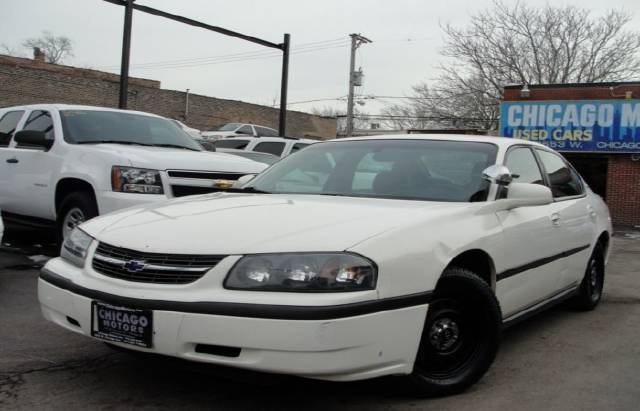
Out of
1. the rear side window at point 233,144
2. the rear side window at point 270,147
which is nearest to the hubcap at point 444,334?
the rear side window at point 270,147

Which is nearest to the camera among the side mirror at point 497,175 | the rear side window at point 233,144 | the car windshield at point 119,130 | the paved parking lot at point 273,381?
the paved parking lot at point 273,381

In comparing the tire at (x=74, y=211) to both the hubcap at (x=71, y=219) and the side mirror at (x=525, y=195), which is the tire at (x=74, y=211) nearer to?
the hubcap at (x=71, y=219)

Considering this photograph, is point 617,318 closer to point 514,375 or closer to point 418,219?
point 514,375

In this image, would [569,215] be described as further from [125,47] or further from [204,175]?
[125,47]

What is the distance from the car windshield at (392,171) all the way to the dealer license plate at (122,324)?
5.06 ft

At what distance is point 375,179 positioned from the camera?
4.10 metres

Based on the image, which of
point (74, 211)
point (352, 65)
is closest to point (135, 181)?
point (74, 211)

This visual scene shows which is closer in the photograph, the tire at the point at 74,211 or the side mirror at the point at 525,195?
the side mirror at the point at 525,195

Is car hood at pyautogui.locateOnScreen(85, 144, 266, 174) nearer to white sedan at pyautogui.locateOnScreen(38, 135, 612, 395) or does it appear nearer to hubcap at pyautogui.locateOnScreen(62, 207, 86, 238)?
hubcap at pyautogui.locateOnScreen(62, 207, 86, 238)

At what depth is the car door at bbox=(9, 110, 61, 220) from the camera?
6.63m

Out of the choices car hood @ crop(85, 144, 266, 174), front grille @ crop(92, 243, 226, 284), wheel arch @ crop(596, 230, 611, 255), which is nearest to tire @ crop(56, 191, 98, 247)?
car hood @ crop(85, 144, 266, 174)

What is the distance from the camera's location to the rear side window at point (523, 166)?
4.45 metres

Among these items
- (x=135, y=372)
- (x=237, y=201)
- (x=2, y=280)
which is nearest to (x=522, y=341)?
(x=237, y=201)

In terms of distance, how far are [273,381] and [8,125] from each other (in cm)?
636
